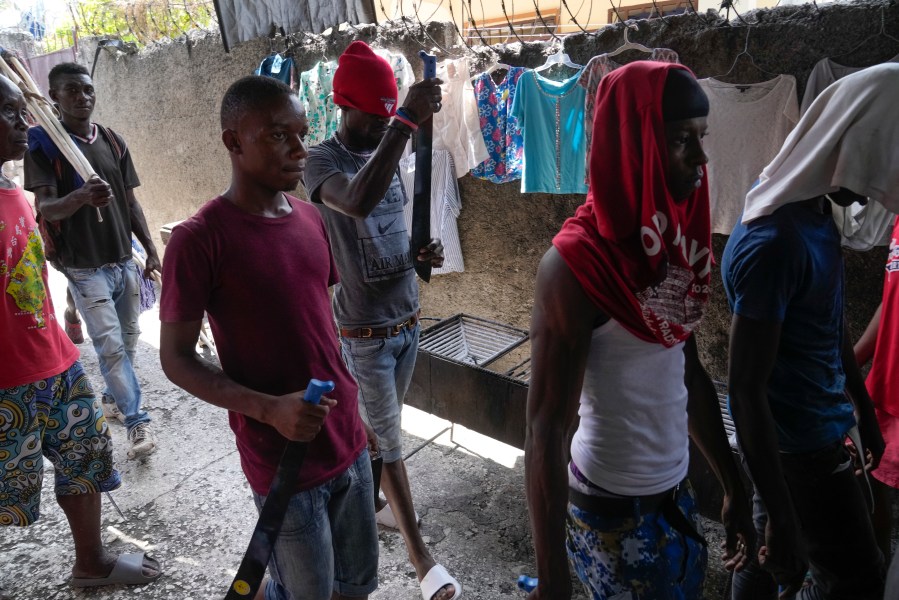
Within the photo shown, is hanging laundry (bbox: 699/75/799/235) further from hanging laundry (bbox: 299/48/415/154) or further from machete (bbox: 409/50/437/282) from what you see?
hanging laundry (bbox: 299/48/415/154)

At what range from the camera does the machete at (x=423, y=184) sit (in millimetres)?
2344

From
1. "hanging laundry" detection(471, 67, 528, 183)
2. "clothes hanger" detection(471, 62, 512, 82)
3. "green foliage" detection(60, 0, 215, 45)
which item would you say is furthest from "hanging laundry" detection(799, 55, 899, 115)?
"green foliage" detection(60, 0, 215, 45)

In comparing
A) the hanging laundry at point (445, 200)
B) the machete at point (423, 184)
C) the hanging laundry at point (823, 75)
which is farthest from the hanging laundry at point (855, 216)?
the hanging laundry at point (445, 200)

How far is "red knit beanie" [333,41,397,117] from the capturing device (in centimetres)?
238

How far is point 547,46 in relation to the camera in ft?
13.3

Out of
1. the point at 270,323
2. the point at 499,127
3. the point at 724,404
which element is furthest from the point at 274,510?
the point at 499,127

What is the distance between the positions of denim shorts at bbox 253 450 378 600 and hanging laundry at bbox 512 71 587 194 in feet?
8.58

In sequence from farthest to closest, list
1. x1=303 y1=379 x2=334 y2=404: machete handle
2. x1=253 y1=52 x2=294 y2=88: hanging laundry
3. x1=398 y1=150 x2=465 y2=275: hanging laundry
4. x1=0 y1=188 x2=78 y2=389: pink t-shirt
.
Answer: x1=253 y1=52 x2=294 y2=88: hanging laundry → x1=398 y1=150 x2=465 y2=275: hanging laundry → x1=0 y1=188 x2=78 y2=389: pink t-shirt → x1=303 y1=379 x2=334 y2=404: machete handle

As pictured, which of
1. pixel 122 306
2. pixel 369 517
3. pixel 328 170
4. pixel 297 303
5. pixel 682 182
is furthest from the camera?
pixel 122 306

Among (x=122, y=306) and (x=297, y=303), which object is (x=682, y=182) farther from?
(x=122, y=306)

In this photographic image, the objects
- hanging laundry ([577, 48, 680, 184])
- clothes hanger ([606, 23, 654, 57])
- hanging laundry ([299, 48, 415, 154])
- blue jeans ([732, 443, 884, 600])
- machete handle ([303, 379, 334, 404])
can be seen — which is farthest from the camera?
hanging laundry ([299, 48, 415, 154])

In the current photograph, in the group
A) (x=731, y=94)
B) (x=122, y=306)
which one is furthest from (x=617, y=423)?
(x=122, y=306)

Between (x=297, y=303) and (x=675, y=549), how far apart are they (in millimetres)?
1201

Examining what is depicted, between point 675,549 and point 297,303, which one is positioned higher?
point 297,303
